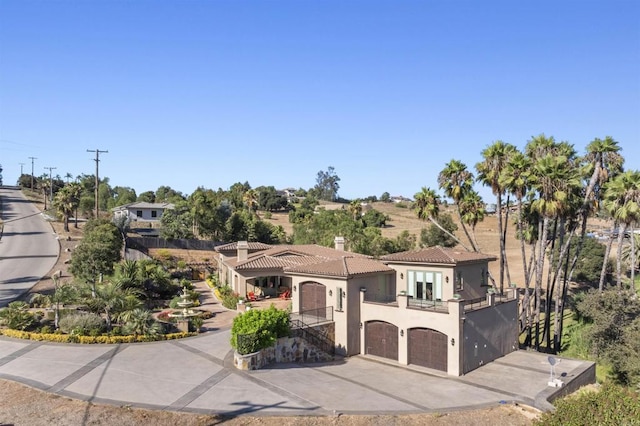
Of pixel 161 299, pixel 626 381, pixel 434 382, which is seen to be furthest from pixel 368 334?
pixel 161 299

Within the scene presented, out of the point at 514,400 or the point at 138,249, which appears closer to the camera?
the point at 514,400

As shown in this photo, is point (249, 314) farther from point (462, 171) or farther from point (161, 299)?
point (462, 171)

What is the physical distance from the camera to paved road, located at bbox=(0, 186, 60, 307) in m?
41.6

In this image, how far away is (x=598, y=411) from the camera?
10.8 m

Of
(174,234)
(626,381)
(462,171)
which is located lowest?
Answer: (626,381)

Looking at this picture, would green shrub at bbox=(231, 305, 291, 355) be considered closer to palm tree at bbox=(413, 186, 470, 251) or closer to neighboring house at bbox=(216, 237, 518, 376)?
neighboring house at bbox=(216, 237, 518, 376)

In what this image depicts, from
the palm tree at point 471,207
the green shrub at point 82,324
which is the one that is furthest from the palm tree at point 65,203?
the palm tree at point 471,207

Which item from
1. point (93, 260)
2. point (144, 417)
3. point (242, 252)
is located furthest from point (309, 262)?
point (144, 417)

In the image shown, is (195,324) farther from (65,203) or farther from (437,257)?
(65,203)

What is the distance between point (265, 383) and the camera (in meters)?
20.3

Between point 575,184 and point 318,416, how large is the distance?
2453 centimetres

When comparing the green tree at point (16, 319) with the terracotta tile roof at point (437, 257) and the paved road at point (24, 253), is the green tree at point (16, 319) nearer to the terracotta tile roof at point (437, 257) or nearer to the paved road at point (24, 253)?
the paved road at point (24, 253)

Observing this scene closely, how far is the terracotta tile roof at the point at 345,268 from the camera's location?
2697 centimetres

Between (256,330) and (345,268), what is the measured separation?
7202 millimetres
